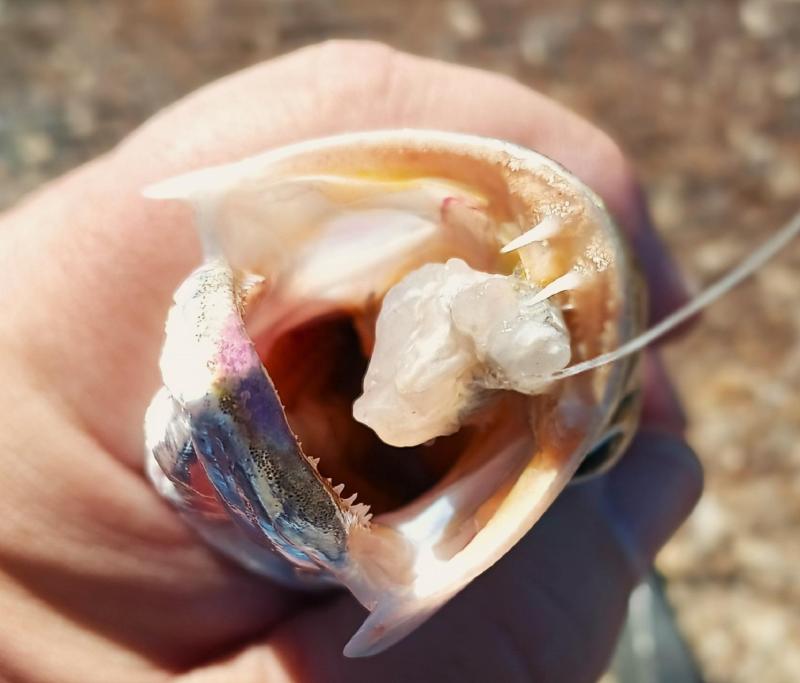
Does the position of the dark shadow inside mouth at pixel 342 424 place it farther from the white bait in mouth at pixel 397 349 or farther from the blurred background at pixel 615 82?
the blurred background at pixel 615 82

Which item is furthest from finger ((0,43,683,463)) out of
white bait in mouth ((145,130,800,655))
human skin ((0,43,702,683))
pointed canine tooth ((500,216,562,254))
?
pointed canine tooth ((500,216,562,254))

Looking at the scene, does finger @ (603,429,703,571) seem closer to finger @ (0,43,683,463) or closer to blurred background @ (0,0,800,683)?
finger @ (0,43,683,463)

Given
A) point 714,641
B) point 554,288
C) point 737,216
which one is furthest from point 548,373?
point 737,216

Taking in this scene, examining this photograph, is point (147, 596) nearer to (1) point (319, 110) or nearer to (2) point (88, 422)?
(2) point (88, 422)

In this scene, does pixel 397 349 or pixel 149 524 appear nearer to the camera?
pixel 397 349

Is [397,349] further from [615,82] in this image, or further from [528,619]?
[615,82]

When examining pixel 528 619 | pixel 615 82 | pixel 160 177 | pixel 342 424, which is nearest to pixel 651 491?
pixel 528 619
